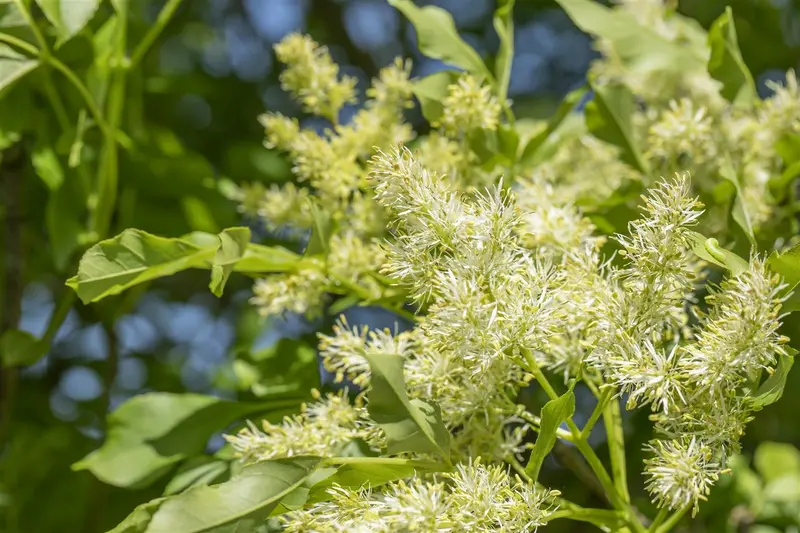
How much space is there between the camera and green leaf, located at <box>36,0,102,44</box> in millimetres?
876

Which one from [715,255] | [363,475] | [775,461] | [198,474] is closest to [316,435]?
[363,475]

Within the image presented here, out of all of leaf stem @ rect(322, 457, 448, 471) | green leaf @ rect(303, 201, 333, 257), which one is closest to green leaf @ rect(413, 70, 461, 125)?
green leaf @ rect(303, 201, 333, 257)

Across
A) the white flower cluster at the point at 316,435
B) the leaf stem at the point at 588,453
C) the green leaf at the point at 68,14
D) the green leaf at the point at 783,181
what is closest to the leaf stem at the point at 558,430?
the leaf stem at the point at 588,453

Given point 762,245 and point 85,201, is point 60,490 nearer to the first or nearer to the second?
point 85,201

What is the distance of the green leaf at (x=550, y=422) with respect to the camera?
615 mm

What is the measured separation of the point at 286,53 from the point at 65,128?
1.04 feet

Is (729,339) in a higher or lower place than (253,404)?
higher

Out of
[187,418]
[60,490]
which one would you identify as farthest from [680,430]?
[60,490]

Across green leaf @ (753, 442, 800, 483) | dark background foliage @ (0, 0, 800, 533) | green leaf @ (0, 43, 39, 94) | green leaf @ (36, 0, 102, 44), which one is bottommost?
→ green leaf @ (753, 442, 800, 483)

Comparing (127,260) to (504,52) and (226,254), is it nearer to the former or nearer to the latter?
(226,254)

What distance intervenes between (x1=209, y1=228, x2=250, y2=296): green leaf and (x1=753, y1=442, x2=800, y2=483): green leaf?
3.66 feet

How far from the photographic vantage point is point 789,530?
122 cm

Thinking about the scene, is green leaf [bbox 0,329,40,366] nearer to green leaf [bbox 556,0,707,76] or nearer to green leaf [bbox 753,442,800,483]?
green leaf [bbox 556,0,707,76]

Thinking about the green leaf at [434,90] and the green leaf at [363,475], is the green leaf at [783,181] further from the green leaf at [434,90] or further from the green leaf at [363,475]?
the green leaf at [363,475]
